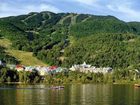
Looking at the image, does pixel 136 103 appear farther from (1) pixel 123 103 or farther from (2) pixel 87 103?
(2) pixel 87 103

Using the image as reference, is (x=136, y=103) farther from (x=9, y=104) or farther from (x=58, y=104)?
(x=9, y=104)

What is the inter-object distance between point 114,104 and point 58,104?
1263 cm

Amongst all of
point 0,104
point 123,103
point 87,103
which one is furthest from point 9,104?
point 123,103

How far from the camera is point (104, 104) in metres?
102

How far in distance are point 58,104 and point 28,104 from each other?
673 centimetres

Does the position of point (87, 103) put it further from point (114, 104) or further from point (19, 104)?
point (19, 104)

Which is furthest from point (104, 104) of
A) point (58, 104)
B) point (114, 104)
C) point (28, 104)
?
point (28, 104)

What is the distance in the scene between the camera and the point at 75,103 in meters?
104

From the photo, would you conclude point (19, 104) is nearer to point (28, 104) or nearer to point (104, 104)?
point (28, 104)

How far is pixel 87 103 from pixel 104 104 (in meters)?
4.66

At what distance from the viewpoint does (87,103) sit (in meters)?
105

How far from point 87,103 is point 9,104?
18.1 meters

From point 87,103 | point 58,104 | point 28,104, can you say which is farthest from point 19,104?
point 87,103

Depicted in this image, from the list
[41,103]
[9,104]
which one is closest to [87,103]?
[41,103]
